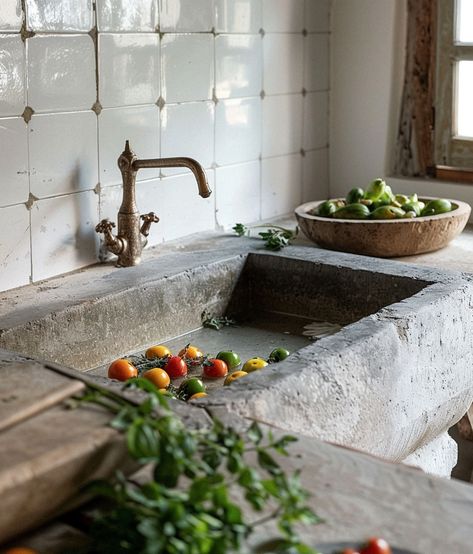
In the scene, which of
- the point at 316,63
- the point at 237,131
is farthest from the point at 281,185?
the point at 316,63

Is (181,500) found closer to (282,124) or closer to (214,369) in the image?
(214,369)

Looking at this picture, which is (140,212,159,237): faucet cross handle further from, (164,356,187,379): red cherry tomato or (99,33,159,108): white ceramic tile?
(164,356,187,379): red cherry tomato

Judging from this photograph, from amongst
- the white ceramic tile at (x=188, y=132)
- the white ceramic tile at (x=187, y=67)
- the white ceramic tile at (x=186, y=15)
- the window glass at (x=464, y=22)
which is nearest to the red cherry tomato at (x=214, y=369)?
the white ceramic tile at (x=188, y=132)

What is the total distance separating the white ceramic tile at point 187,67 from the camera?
2389mm

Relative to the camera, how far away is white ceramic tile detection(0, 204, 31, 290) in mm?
2012

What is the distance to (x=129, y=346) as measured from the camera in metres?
2.08

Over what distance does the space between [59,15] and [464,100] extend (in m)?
1.39

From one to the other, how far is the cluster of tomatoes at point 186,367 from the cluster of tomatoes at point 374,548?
799mm

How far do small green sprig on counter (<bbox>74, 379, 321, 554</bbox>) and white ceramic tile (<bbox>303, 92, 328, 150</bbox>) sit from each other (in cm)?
199

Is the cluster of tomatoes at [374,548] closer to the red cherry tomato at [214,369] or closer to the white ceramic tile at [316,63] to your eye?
the red cherry tomato at [214,369]

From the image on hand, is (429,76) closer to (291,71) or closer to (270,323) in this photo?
(291,71)

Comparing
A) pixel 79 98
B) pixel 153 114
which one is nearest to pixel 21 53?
pixel 79 98

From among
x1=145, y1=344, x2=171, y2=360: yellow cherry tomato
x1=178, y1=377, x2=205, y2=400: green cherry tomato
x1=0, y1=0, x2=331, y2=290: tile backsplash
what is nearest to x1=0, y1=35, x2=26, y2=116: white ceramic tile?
x1=0, y1=0, x2=331, y2=290: tile backsplash

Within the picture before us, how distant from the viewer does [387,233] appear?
A: 2.36 m
